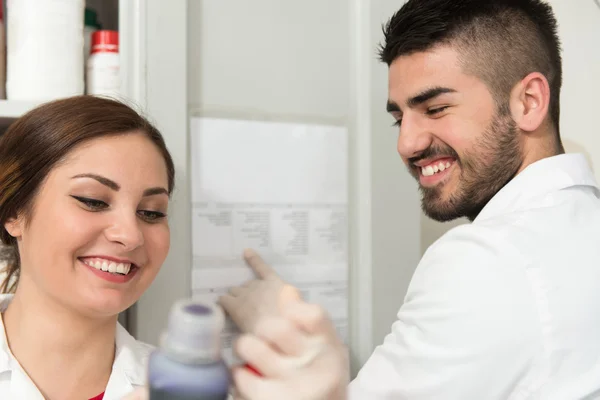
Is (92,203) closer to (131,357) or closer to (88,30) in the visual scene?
(131,357)

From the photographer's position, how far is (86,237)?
0.80 meters

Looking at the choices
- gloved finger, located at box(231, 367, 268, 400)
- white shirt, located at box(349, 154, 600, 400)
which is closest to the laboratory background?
white shirt, located at box(349, 154, 600, 400)

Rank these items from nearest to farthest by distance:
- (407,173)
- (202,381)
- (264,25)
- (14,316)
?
(202,381) → (14,316) → (264,25) → (407,173)

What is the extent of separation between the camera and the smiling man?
2.67 ft

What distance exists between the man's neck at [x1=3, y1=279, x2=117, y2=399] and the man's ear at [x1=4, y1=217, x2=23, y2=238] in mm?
83

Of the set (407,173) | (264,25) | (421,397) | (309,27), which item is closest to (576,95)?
(407,173)

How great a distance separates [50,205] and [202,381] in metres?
0.55

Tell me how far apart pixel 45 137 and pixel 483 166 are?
2.58 ft

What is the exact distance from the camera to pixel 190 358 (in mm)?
375

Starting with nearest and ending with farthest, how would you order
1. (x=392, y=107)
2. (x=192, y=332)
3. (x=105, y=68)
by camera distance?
(x=192, y=332) < (x=105, y=68) < (x=392, y=107)

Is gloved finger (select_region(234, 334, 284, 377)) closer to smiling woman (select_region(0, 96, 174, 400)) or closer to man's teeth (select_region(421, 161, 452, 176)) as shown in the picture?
smiling woman (select_region(0, 96, 174, 400))

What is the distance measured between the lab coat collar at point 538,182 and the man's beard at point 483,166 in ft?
0.18

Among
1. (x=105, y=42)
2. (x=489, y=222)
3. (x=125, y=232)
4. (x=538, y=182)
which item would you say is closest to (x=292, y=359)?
(x=125, y=232)

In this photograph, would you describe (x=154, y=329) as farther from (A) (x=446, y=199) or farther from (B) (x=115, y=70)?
(A) (x=446, y=199)
